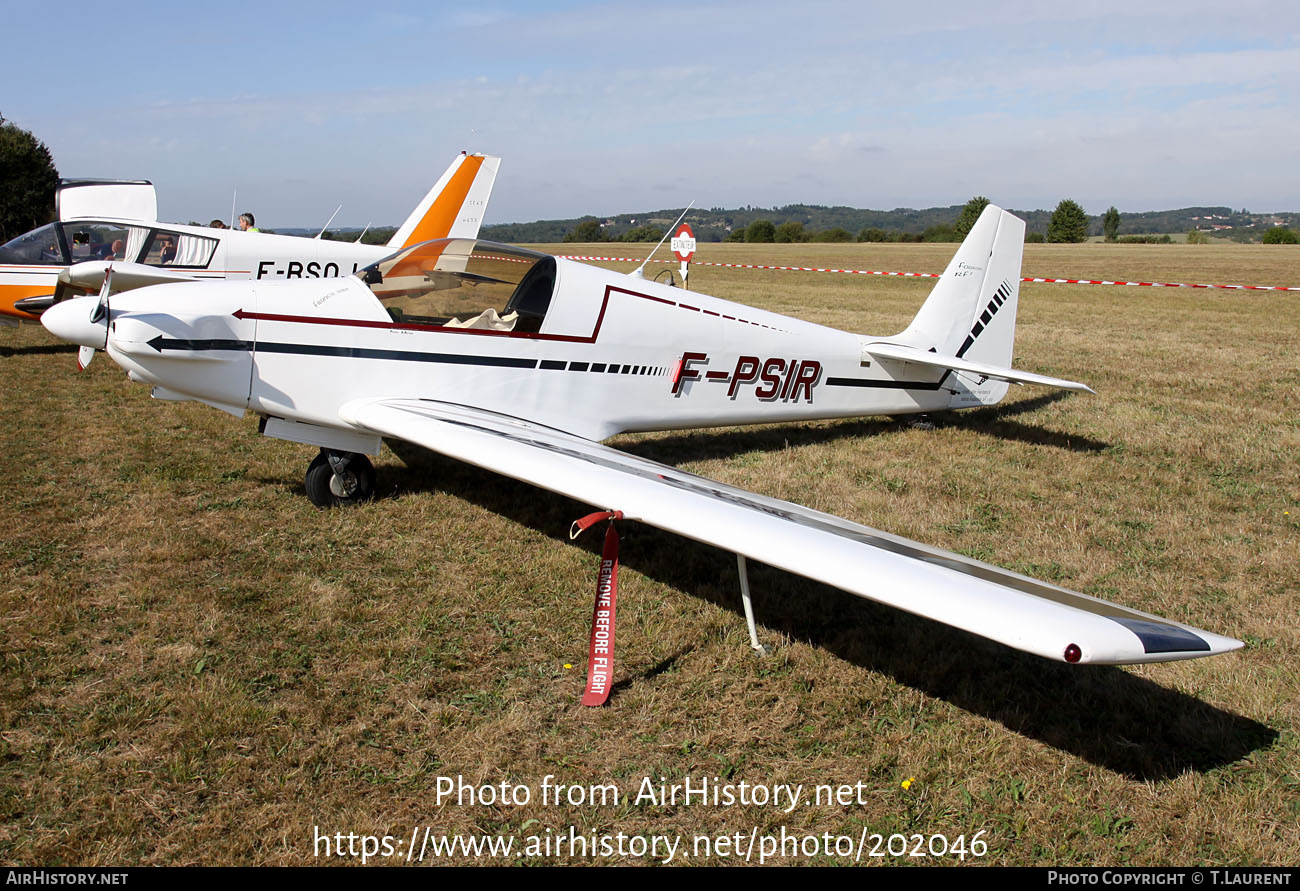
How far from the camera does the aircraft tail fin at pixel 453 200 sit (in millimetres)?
13320

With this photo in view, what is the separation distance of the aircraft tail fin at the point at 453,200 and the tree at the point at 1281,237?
219ft

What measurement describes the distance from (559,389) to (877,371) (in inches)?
117

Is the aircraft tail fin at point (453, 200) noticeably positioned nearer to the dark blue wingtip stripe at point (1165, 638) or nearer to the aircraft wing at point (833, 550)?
the aircraft wing at point (833, 550)

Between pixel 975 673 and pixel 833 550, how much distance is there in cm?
119

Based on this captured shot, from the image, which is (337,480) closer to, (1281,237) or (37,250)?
(37,250)

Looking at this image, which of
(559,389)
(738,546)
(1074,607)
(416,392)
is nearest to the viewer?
(1074,607)

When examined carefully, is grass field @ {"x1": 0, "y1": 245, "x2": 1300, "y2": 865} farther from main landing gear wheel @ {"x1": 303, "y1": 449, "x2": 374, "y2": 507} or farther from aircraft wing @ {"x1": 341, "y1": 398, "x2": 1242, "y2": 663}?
aircraft wing @ {"x1": 341, "y1": 398, "x2": 1242, "y2": 663}

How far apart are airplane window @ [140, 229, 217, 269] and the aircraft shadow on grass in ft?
21.7

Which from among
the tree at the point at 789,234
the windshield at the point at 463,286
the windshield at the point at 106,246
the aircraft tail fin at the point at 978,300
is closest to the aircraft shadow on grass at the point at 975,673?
the windshield at the point at 463,286

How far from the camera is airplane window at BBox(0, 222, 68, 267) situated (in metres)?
10.0

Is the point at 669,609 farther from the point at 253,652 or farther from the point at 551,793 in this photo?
the point at 253,652

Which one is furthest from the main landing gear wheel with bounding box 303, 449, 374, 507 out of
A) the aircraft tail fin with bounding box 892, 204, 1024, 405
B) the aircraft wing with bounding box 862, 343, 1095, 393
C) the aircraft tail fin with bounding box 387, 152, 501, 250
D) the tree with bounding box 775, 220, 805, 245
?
the tree with bounding box 775, 220, 805, 245

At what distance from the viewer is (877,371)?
725cm
